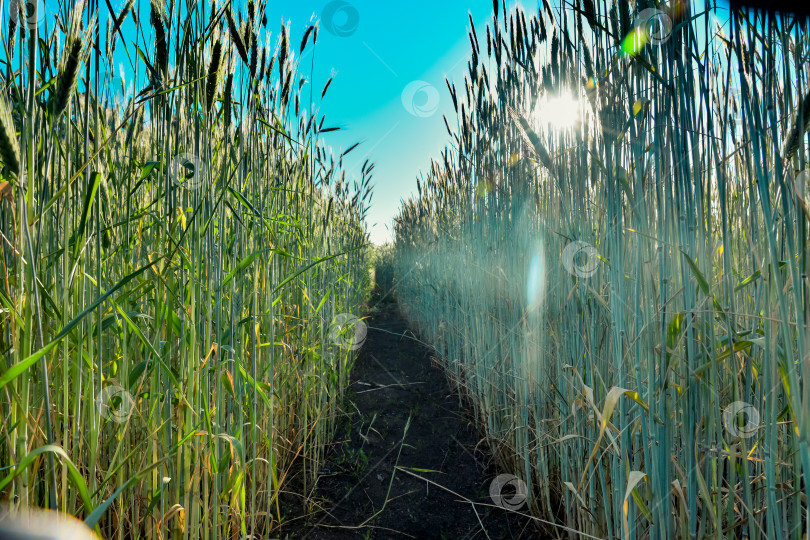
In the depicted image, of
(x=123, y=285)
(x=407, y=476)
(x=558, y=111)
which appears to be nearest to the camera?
(x=123, y=285)

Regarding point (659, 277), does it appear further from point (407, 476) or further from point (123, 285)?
point (407, 476)

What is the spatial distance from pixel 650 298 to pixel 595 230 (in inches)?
18.2

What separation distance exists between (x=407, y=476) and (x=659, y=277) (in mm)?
1453

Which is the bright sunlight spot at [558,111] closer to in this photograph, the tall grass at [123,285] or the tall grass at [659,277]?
the tall grass at [659,277]

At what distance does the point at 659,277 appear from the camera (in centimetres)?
82

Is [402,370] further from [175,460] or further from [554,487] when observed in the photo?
[175,460]

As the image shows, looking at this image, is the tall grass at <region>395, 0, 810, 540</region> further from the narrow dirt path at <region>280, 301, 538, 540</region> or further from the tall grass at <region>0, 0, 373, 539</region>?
the tall grass at <region>0, 0, 373, 539</region>

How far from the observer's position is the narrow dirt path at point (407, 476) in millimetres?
1506

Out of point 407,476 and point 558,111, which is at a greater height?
point 558,111

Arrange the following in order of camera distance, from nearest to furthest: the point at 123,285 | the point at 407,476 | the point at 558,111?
the point at 123,285 → the point at 558,111 → the point at 407,476

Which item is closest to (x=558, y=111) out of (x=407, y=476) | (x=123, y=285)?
(x=123, y=285)

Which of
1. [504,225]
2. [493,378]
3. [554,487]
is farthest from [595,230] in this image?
[493,378]

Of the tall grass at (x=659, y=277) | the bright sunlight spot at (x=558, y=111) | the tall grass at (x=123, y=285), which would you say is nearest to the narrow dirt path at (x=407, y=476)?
the tall grass at (x=659, y=277)

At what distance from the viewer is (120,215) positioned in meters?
1.01
